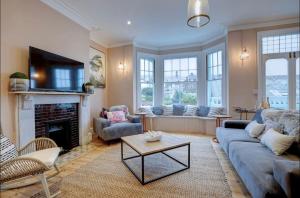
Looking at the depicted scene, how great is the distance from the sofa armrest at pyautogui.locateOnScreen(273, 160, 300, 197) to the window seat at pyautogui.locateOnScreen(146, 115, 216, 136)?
3370 millimetres

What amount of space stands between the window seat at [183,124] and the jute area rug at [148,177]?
1768mm

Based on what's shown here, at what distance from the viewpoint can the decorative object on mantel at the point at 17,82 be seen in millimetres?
2283

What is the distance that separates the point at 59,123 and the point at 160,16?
2.97 meters

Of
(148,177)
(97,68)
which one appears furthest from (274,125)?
(97,68)

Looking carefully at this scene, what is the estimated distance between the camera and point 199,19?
2.10 m

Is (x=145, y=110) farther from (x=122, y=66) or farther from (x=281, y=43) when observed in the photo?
(x=281, y=43)

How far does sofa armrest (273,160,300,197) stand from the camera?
1.15m

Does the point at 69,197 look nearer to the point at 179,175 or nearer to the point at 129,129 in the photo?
the point at 179,175

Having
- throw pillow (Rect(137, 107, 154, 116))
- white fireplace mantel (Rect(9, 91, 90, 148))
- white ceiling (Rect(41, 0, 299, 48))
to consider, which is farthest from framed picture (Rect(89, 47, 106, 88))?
white fireplace mantel (Rect(9, 91, 90, 148))

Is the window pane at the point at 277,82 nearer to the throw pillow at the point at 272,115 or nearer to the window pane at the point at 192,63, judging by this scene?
the throw pillow at the point at 272,115

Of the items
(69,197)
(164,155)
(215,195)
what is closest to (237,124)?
(164,155)

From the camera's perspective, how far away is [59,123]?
3.22m

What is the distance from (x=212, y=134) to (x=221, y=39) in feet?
8.46

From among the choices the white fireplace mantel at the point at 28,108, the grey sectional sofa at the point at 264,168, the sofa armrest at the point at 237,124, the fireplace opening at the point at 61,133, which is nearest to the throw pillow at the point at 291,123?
the grey sectional sofa at the point at 264,168
